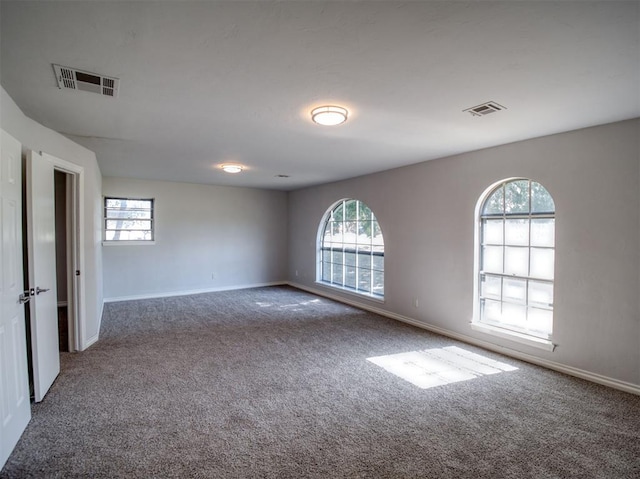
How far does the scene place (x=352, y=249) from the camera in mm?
6789

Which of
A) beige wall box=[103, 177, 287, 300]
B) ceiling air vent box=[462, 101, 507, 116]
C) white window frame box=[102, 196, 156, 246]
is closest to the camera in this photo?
ceiling air vent box=[462, 101, 507, 116]

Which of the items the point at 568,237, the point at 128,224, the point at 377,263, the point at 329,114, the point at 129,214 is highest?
the point at 329,114

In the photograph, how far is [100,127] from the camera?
3285 mm

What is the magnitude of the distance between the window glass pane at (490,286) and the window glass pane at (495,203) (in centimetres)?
83

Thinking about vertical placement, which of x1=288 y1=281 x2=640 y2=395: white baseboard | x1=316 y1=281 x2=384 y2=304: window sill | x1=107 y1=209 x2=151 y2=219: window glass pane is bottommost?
x1=288 y1=281 x2=640 y2=395: white baseboard

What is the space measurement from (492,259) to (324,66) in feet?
10.9

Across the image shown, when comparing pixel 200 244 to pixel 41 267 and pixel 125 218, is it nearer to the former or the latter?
pixel 125 218

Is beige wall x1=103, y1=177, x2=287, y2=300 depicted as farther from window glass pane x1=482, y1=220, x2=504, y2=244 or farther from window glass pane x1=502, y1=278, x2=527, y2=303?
window glass pane x1=502, y1=278, x2=527, y2=303

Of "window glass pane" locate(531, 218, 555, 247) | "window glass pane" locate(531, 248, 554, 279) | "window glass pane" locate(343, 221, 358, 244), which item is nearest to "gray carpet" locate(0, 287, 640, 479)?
"window glass pane" locate(531, 248, 554, 279)

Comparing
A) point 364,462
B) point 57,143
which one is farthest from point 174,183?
point 364,462

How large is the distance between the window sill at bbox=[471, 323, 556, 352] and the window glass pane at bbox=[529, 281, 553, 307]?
401 mm

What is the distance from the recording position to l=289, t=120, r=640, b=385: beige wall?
3021 millimetres

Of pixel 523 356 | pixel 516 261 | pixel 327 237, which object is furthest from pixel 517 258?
pixel 327 237

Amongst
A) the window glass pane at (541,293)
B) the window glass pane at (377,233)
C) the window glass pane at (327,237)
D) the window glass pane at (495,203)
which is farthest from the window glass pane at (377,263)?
the window glass pane at (541,293)
